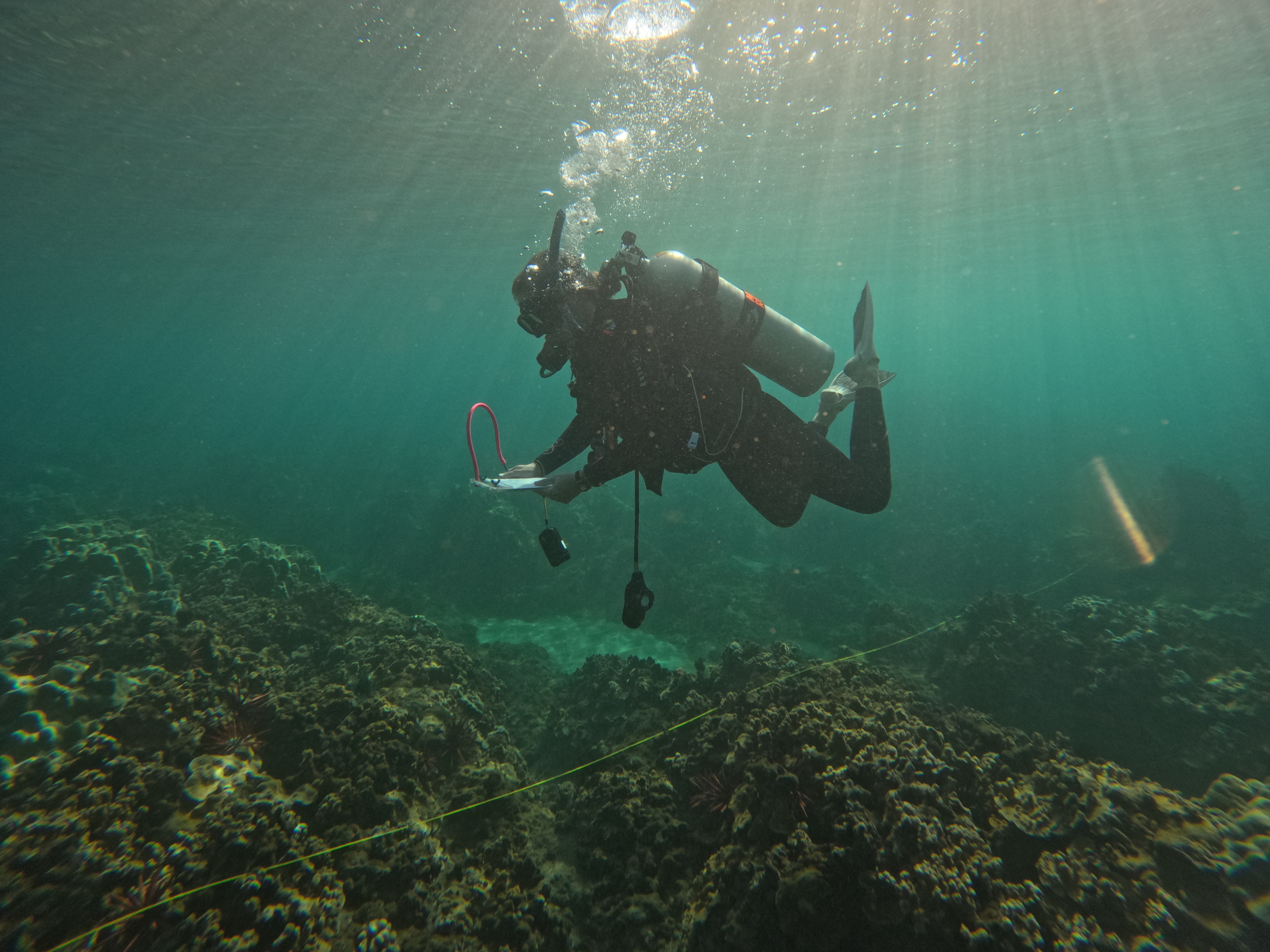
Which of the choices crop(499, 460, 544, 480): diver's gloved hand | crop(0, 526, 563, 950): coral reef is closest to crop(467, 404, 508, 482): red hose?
crop(499, 460, 544, 480): diver's gloved hand

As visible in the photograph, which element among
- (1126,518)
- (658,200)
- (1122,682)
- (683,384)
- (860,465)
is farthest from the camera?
(658,200)

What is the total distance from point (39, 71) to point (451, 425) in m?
35.0

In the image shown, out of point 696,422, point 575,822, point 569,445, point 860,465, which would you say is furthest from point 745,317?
point 575,822

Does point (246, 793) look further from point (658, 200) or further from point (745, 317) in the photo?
point (658, 200)

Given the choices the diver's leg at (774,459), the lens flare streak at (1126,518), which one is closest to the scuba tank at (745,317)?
the diver's leg at (774,459)

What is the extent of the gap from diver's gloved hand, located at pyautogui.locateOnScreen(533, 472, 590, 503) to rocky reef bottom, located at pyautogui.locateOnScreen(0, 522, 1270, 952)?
226cm

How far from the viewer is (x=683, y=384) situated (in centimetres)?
350

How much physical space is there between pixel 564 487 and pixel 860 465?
2425 mm

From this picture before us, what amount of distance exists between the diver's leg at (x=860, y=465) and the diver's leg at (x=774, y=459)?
0.22 ft

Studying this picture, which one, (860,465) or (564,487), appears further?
(860,465)

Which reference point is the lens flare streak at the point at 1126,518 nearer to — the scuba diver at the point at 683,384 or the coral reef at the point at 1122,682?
the coral reef at the point at 1122,682

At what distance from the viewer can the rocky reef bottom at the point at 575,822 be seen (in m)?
2.48

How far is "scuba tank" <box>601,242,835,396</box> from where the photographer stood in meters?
3.62

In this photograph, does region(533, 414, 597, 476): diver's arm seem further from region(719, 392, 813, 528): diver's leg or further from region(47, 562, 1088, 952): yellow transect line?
region(47, 562, 1088, 952): yellow transect line
